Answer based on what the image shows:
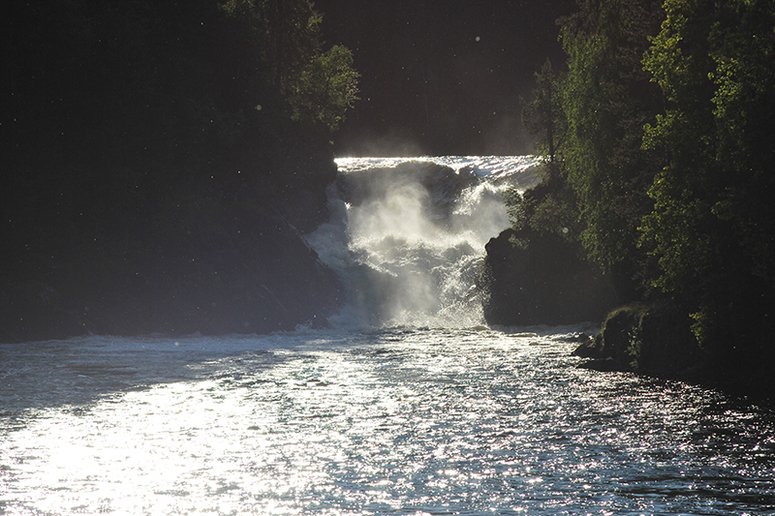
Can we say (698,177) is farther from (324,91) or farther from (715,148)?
(324,91)

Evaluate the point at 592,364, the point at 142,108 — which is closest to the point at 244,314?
the point at 142,108

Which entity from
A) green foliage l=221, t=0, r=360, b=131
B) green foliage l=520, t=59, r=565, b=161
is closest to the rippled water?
green foliage l=520, t=59, r=565, b=161

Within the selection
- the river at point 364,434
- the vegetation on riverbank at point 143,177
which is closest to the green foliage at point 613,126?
the river at point 364,434

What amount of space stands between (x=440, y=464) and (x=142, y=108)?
1364 inches

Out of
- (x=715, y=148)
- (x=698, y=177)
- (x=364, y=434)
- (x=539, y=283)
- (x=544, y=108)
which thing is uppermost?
(x=544, y=108)

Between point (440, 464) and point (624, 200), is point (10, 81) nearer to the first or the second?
point (624, 200)

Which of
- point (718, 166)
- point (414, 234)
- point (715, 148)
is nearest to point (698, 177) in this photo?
point (718, 166)

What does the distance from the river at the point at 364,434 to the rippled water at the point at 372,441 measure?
62 mm

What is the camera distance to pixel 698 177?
74.7ft

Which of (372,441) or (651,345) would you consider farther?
(651,345)

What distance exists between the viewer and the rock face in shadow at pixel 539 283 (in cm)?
4272

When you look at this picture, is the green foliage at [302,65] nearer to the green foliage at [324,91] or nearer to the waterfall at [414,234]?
the green foliage at [324,91]

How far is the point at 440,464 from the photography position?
14008 millimetres

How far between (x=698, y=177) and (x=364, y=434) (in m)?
13.5
